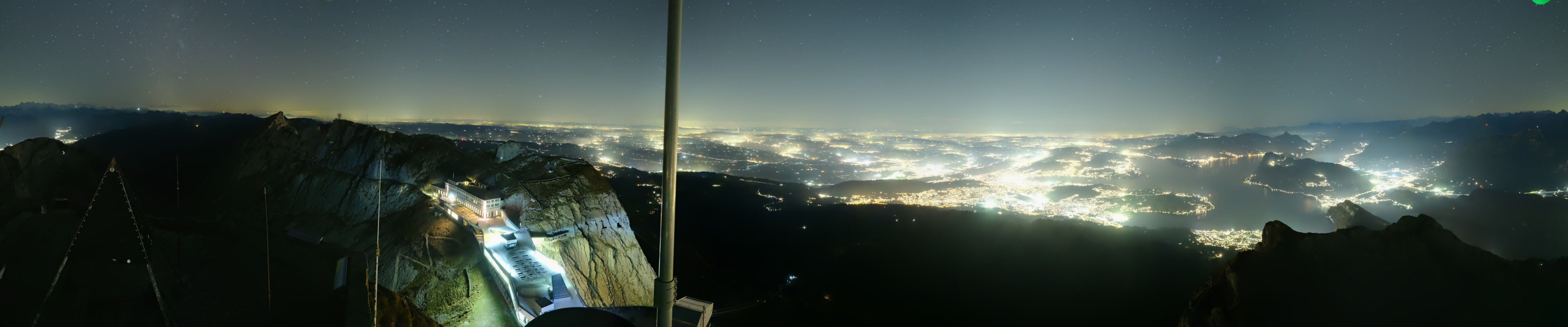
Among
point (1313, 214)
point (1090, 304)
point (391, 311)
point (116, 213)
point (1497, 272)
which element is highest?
point (116, 213)

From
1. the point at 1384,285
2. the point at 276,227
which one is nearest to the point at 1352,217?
the point at 1384,285

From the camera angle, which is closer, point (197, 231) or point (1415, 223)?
point (197, 231)


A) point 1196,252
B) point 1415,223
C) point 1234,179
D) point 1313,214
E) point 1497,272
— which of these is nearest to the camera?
point 1497,272

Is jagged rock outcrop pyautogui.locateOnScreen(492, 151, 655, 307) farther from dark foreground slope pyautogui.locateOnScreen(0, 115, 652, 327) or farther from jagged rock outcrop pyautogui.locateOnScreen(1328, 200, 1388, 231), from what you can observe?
jagged rock outcrop pyautogui.locateOnScreen(1328, 200, 1388, 231)

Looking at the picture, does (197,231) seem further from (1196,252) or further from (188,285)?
(1196,252)

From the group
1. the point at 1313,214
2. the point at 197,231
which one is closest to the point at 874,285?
the point at 197,231

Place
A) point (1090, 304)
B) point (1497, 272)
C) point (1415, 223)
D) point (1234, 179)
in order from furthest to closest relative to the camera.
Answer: point (1234, 179) → point (1090, 304) → point (1415, 223) → point (1497, 272)

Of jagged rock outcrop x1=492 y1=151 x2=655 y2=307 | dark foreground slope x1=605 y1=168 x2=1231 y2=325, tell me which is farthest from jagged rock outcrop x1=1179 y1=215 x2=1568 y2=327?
jagged rock outcrop x1=492 y1=151 x2=655 y2=307
